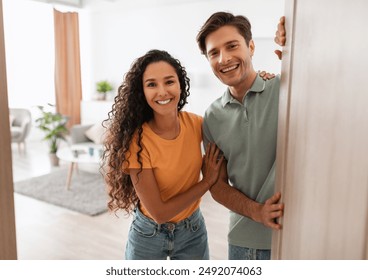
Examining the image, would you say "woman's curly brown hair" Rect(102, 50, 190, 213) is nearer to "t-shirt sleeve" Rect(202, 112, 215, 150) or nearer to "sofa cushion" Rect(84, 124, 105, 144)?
"t-shirt sleeve" Rect(202, 112, 215, 150)

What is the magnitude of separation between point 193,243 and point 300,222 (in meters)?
0.72

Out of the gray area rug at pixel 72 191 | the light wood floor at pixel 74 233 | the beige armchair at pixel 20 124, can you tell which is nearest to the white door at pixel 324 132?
the light wood floor at pixel 74 233

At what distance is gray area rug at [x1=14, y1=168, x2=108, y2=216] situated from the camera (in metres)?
3.66

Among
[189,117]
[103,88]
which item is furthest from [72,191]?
[189,117]

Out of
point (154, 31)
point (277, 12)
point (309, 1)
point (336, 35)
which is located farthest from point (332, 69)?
point (154, 31)

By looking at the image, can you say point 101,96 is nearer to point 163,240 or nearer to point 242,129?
point 163,240

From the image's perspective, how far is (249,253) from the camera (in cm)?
133

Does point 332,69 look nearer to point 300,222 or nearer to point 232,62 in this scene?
point 300,222

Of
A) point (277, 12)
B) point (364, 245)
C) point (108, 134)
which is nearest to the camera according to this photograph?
point (364, 245)

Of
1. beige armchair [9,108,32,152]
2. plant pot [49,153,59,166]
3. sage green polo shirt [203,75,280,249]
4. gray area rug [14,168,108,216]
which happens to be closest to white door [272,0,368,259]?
sage green polo shirt [203,75,280,249]

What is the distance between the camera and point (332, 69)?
25.1 inches

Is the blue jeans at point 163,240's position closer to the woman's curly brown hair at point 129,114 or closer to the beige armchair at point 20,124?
the woman's curly brown hair at point 129,114

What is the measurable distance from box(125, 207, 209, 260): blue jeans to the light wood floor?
4.18 ft

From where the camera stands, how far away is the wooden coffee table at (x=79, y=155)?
13.3ft
